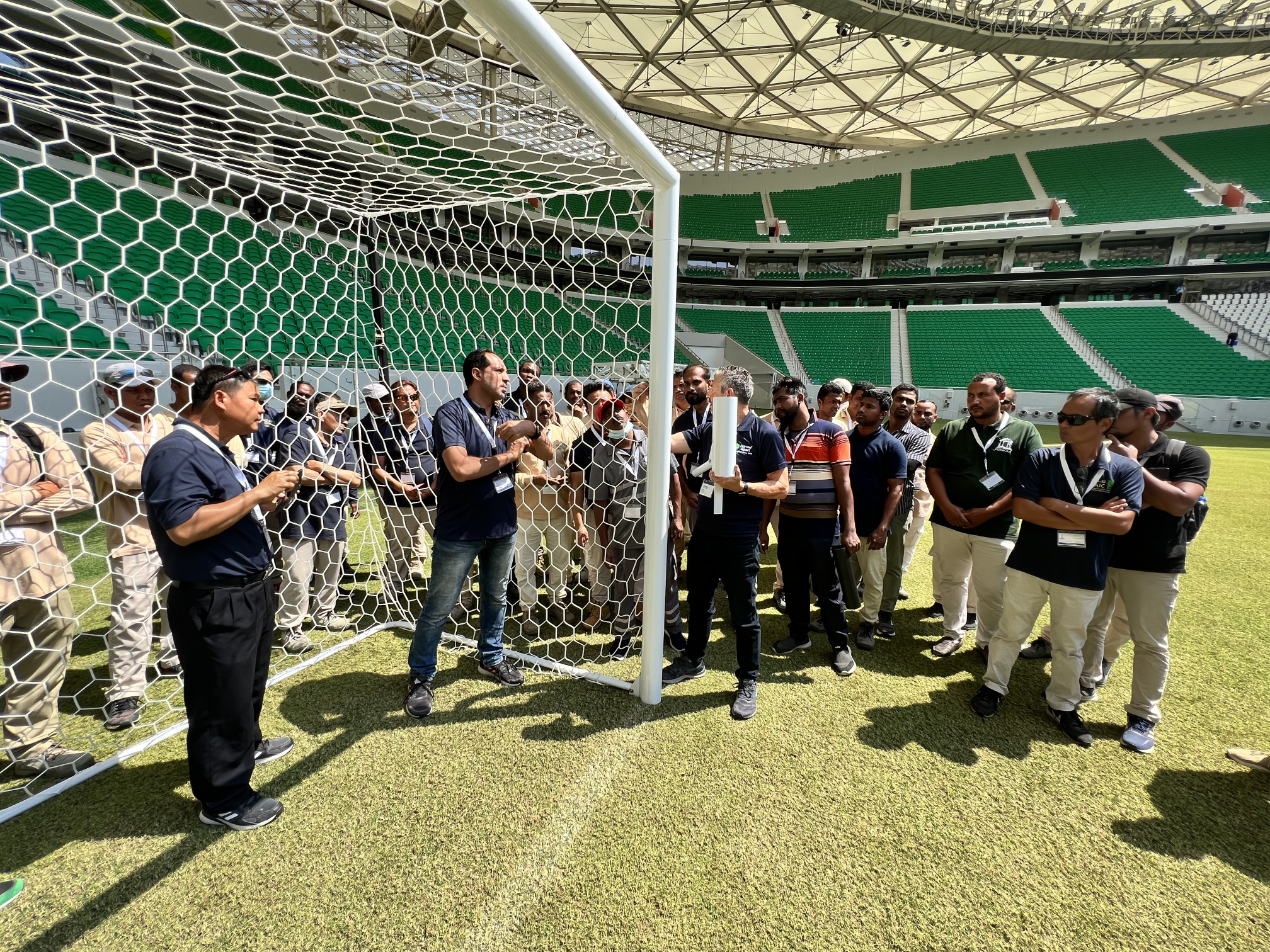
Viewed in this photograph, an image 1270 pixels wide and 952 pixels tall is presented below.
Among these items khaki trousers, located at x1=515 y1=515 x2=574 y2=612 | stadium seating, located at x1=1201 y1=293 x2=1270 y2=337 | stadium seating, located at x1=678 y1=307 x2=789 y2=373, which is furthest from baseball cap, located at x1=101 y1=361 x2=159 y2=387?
stadium seating, located at x1=1201 y1=293 x2=1270 y2=337

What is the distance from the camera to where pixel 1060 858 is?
79.7 inches

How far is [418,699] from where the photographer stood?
9.14 feet

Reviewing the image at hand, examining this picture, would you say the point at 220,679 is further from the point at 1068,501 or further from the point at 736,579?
the point at 1068,501

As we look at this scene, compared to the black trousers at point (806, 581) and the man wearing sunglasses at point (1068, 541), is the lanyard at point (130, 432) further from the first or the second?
the man wearing sunglasses at point (1068, 541)

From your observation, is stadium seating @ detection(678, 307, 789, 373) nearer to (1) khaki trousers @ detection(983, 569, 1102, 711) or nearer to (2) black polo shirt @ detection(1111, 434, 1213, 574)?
(2) black polo shirt @ detection(1111, 434, 1213, 574)

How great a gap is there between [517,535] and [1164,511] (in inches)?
147

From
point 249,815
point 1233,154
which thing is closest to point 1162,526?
point 249,815

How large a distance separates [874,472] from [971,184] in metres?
32.9

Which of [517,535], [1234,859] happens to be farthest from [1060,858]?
[517,535]

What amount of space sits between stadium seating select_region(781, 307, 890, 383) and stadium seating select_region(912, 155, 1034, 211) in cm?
714

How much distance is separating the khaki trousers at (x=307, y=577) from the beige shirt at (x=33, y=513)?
1073mm

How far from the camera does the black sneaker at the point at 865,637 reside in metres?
3.62

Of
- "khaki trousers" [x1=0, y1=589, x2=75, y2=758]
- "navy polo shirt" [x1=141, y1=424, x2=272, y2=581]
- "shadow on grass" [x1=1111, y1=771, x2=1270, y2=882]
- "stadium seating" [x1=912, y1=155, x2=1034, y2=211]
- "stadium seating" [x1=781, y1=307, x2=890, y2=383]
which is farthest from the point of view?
"stadium seating" [x1=912, y1=155, x2=1034, y2=211]

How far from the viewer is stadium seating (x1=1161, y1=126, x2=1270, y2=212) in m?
23.2
